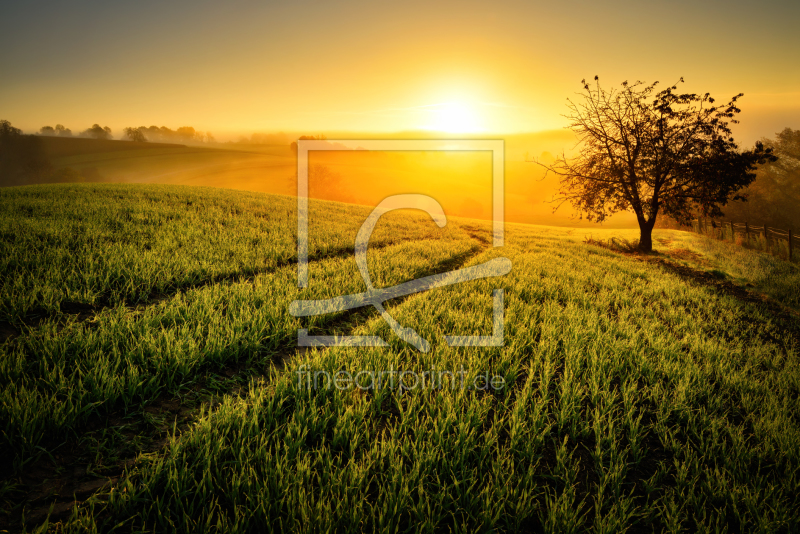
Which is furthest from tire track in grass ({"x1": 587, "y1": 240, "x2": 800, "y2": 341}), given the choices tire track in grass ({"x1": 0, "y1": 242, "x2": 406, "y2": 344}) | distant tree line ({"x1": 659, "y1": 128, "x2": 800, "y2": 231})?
distant tree line ({"x1": 659, "y1": 128, "x2": 800, "y2": 231})

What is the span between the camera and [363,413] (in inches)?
117

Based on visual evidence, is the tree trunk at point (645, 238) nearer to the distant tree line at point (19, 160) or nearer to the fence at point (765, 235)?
the fence at point (765, 235)

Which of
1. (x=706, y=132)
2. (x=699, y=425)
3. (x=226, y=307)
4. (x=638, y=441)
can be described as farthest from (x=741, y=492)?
(x=706, y=132)

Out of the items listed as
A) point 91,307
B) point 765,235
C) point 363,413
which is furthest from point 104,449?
point 765,235

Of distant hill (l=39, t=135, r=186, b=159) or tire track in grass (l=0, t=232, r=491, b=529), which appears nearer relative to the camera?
tire track in grass (l=0, t=232, r=491, b=529)

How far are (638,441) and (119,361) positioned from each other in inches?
220

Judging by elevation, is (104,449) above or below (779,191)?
below

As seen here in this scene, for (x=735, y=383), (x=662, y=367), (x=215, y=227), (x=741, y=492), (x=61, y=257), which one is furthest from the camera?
(x=215, y=227)

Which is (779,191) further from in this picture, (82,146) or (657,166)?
(82,146)

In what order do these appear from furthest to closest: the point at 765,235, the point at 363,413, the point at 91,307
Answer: the point at 765,235
the point at 91,307
the point at 363,413

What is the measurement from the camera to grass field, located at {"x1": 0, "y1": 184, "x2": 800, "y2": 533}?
2.11 metres

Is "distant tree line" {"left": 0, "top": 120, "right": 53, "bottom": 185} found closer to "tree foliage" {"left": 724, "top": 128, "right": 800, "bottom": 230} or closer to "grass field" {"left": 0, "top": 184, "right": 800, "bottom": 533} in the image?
"grass field" {"left": 0, "top": 184, "right": 800, "bottom": 533}

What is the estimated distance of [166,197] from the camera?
51.2 ft

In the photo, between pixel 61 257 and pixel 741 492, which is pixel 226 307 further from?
pixel 741 492
